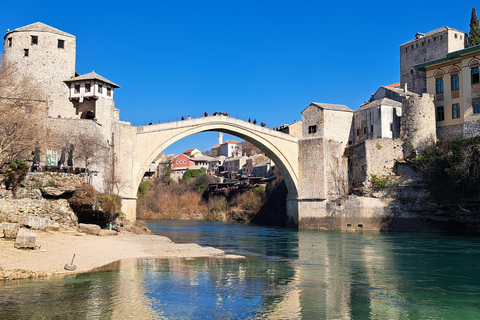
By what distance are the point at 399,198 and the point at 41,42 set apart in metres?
27.7

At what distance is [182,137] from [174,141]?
30.9 inches

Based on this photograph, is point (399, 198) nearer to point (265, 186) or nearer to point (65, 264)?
point (265, 186)

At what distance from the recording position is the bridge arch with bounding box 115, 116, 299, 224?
31.2m

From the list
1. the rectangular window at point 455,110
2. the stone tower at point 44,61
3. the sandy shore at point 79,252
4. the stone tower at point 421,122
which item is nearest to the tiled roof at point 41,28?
the stone tower at point 44,61

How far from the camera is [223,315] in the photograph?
1085 centimetres

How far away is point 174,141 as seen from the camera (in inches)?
1342

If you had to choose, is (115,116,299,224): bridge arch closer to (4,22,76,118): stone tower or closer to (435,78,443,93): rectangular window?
(4,22,76,118): stone tower

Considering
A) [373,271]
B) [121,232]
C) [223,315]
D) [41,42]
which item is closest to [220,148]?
[41,42]

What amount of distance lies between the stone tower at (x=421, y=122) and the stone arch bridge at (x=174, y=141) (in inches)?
354

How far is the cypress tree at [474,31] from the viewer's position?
40.0 meters

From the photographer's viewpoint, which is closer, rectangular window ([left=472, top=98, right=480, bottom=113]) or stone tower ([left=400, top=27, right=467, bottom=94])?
rectangular window ([left=472, top=98, right=480, bottom=113])

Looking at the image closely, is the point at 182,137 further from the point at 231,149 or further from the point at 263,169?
the point at 231,149

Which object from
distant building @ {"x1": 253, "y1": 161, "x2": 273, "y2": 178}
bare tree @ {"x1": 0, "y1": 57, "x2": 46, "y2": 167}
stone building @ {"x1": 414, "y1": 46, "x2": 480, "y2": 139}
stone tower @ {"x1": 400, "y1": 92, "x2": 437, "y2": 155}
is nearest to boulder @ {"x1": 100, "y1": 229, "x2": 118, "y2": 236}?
bare tree @ {"x1": 0, "y1": 57, "x2": 46, "y2": 167}

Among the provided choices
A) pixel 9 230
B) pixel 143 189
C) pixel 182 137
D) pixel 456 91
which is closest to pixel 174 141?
pixel 182 137
